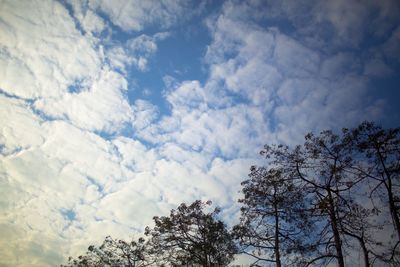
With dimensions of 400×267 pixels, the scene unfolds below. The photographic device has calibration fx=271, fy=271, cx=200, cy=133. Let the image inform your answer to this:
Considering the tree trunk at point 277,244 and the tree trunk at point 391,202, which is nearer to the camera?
the tree trunk at point 391,202

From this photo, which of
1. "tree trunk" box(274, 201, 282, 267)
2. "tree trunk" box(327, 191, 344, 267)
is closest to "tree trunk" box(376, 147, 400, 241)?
"tree trunk" box(327, 191, 344, 267)

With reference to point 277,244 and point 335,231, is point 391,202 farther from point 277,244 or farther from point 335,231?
point 277,244

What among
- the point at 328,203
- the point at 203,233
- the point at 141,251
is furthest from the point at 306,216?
the point at 141,251

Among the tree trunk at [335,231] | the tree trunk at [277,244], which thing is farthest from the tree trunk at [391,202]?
the tree trunk at [277,244]

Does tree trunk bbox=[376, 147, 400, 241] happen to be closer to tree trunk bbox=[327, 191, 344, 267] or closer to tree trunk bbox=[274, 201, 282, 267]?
tree trunk bbox=[327, 191, 344, 267]

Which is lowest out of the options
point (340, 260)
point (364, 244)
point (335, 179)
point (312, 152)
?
point (340, 260)

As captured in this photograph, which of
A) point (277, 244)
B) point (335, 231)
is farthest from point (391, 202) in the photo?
point (277, 244)

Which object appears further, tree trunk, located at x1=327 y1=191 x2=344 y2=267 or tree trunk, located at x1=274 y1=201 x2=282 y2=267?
tree trunk, located at x1=274 y1=201 x2=282 y2=267

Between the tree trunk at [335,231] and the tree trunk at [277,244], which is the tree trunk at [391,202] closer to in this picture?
the tree trunk at [335,231]

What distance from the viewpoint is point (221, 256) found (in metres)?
22.3

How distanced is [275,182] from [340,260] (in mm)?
5134

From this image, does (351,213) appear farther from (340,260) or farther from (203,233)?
(203,233)

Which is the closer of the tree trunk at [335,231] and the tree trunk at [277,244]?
the tree trunk at [335,231]

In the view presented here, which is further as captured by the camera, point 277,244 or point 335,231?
point 277,244
